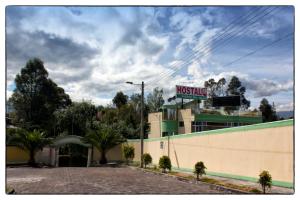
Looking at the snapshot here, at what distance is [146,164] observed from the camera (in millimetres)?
29016

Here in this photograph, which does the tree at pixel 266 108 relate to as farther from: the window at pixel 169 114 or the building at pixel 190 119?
the window at pixel 169 114

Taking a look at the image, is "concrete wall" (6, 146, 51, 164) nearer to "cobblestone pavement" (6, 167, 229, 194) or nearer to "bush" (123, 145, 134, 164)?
"bush" (123, 145, 134, 164)

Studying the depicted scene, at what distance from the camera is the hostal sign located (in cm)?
3887

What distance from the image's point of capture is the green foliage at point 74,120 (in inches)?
1772

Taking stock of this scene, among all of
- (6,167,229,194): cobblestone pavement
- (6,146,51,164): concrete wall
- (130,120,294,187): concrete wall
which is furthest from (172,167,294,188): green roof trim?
(6,146,51,164): concrete wall

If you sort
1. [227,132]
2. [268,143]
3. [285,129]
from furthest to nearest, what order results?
[227,132] < [268,143] < [285,129]

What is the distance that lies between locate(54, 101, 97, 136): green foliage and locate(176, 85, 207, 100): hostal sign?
12.3 metres

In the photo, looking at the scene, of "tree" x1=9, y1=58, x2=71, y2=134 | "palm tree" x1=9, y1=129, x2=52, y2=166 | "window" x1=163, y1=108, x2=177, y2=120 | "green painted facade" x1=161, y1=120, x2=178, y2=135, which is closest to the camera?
"palm tree" x1=9, y1=129, x2=52, y2=166

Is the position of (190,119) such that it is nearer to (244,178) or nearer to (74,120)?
(74,120)

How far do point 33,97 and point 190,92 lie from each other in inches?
679

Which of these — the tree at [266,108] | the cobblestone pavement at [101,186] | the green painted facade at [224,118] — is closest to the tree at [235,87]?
the tree at [266,108]
